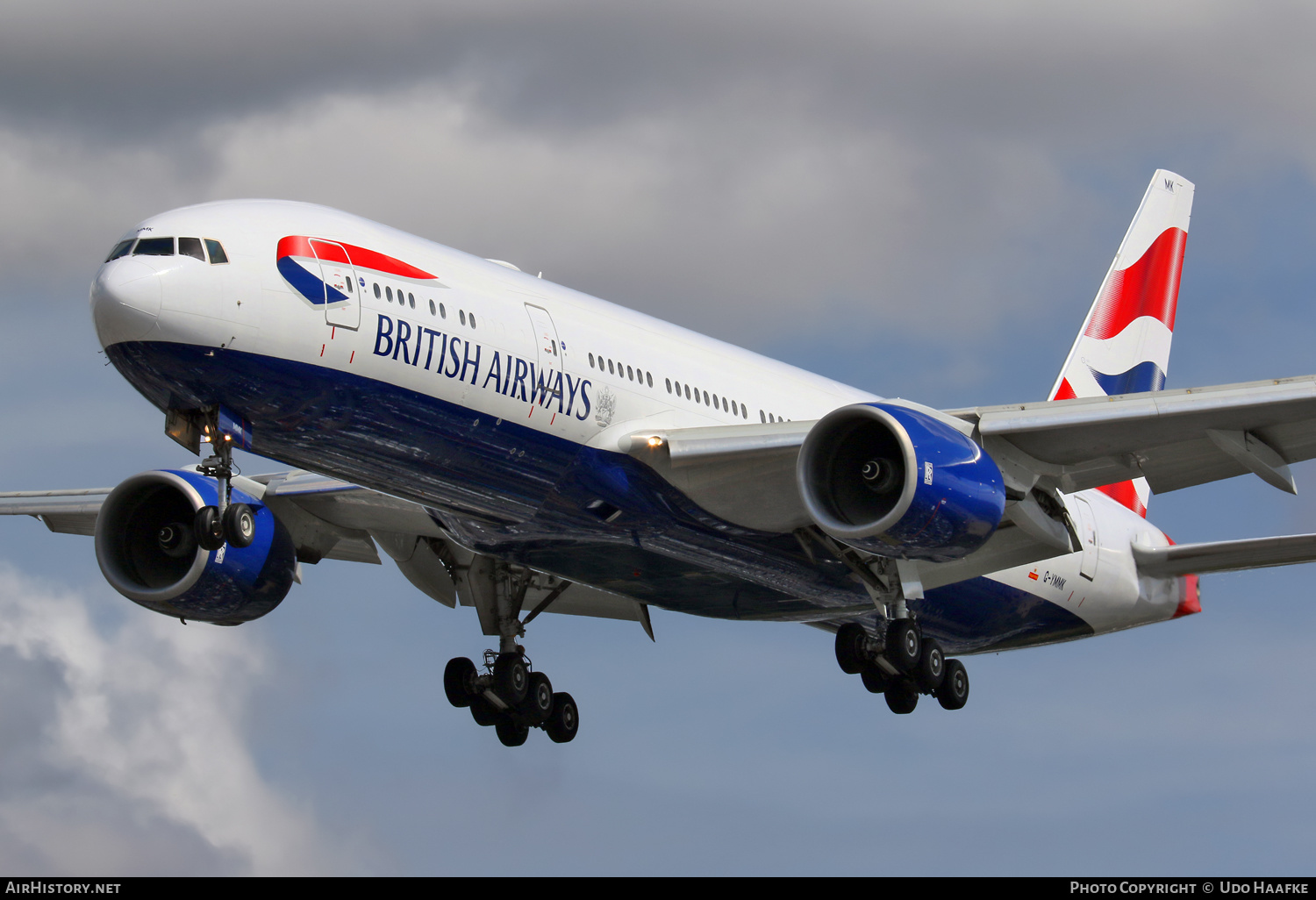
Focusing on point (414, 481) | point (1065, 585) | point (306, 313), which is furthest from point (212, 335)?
point (1065, 585)

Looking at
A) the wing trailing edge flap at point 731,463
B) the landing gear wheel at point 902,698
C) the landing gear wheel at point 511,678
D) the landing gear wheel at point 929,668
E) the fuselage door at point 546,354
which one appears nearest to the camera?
the fuselage door at point 546,354

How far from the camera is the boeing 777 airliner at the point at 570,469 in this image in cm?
2253

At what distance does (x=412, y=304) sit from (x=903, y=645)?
10.1 metres

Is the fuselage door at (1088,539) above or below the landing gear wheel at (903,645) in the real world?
above

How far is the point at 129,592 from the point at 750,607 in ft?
34.6

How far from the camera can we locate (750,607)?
3078 centimetres

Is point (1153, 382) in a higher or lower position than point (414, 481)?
higher

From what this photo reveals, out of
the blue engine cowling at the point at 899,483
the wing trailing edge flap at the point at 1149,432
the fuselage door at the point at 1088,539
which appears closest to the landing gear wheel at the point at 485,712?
the blue engine cowling at the point at 899,483

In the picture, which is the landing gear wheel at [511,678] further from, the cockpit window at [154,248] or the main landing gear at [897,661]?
the cockpit window at [154,248]

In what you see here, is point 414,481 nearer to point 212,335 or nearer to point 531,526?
point 531,526

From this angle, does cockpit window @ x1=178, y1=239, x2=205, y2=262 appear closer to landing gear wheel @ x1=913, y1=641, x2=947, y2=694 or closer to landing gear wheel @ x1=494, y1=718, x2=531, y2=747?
landing gear wheel @ x1=494, y1=718, x2=531, y2=747

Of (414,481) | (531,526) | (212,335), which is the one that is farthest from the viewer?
(531,526)

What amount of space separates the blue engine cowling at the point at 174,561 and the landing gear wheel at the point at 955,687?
461 inches

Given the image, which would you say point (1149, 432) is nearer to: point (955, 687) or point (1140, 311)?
point (955, 687)
